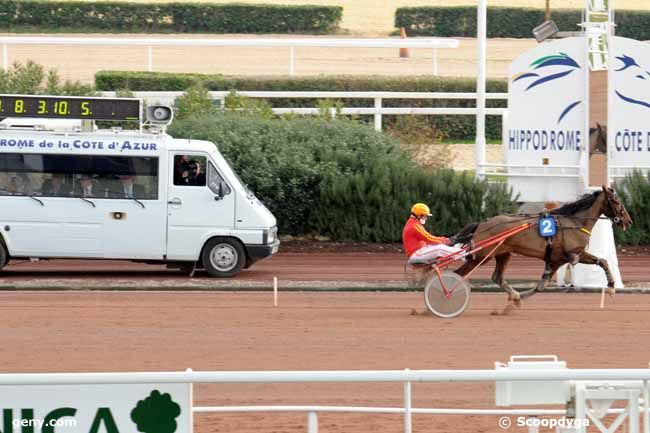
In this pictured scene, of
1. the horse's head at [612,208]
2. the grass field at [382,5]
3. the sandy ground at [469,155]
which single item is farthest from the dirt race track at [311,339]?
the grass field at [382,5]

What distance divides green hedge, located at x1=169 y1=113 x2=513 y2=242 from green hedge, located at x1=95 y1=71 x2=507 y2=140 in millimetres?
8577

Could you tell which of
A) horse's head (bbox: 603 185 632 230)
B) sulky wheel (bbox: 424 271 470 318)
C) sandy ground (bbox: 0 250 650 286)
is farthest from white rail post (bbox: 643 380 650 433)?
sandy ground (bbox: 0 250 650 286)

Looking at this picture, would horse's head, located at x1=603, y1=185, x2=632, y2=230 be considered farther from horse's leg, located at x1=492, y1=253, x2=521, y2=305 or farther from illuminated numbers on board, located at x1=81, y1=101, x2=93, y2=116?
illuminated numbers on board, located at x1=81, y1=101, x2=93, y2=116

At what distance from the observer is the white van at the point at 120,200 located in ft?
61.7

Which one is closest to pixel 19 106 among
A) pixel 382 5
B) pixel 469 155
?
pixel 469 155

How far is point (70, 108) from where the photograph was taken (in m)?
18.8

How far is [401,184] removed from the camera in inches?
885

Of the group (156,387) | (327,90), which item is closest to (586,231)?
(156,387)

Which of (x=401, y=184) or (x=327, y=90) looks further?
(x=327, y=90)

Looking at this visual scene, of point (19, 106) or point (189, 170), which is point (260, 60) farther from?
point (19, 106)

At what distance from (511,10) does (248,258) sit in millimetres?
30144

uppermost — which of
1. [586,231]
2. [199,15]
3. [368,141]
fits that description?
[199,15]

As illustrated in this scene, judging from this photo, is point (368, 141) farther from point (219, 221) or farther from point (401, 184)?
point (219, 221)

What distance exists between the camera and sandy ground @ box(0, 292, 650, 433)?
11547mm
